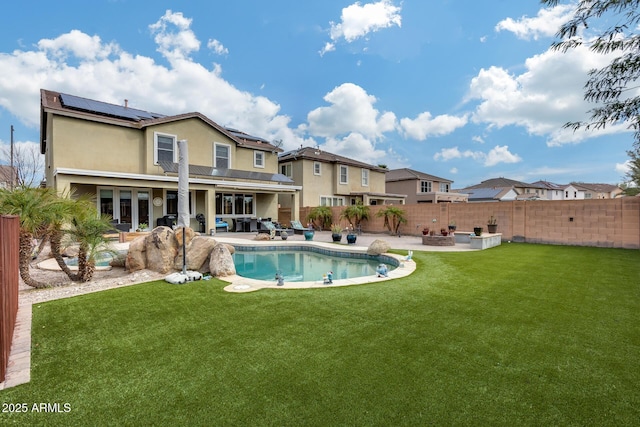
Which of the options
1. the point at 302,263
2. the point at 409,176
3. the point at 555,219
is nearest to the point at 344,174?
the point at 409,176

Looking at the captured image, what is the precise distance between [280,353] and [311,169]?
955 inches

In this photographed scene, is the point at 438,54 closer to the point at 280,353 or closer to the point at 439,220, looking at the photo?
the point at 439,220

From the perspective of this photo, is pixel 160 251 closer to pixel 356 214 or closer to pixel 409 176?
pixel 356 214

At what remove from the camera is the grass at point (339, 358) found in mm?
2693

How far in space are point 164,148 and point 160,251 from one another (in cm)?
1280

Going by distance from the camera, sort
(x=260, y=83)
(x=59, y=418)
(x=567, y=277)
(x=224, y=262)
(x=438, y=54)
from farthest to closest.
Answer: (x=260, y=83) < (x=438, y=54) < (x=224, y=262) < (x=567, y=277) < (x=59, y=418)

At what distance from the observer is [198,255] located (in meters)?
8.66

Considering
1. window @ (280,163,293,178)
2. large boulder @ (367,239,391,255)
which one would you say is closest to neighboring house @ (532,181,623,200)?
window @ (280,163,293,178)

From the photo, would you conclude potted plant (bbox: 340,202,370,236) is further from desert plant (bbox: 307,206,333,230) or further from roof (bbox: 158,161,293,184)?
roof (bbox: 158,161,293,184)

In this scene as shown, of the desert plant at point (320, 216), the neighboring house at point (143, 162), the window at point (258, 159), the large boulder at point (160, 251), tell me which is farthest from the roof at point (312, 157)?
the large boulder at point (160, 251)

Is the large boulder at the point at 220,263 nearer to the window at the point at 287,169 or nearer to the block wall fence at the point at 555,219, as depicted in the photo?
the block wall fence at the point at 555,219

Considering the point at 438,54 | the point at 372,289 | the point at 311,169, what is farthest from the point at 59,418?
the point at 311,169

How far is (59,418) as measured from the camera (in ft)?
8.63

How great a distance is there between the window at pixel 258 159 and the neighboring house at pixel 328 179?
140 inches
